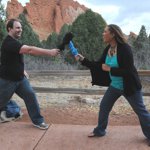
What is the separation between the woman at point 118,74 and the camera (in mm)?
5777

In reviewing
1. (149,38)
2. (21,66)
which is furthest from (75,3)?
(21,66)

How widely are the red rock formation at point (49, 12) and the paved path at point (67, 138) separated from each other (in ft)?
232

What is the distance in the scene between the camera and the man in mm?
6473

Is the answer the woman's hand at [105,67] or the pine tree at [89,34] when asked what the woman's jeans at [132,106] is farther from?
the pine tree at [89,34]

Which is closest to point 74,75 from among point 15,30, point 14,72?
point 14,72

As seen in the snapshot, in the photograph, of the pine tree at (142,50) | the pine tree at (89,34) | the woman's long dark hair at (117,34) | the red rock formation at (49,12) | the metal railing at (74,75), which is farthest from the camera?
the red rock formation at (49,12)

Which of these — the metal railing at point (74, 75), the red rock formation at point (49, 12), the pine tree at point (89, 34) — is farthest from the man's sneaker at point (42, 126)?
the red rock formation at point (49, 12)

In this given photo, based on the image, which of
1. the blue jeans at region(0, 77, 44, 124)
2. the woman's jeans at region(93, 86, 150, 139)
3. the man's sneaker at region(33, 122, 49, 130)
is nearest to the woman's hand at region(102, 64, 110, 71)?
the woman's jeans at region(93, 86, 150, 139)

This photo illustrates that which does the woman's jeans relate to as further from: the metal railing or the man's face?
the metal railing

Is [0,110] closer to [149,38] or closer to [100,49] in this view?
[100,49]

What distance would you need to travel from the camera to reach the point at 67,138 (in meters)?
6.50

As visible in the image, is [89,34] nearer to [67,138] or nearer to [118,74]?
[67,138]

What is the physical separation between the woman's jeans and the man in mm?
1087

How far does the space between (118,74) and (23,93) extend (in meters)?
1.78
